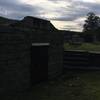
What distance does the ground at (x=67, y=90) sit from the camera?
→ 9.62 m

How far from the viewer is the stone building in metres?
9.45

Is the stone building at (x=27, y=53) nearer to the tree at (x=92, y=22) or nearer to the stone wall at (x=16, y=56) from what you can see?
the stone wall at (x=16, y=56)

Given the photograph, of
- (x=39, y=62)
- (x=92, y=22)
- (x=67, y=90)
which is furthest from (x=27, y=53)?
(x=92, y=22)

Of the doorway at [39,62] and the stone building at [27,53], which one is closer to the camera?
the stone building at [27,53]

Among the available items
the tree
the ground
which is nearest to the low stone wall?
the ground

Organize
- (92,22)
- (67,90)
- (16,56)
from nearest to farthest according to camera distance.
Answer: (16,56) < (67,90) < (92,22)

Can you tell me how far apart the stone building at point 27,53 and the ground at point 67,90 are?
21.4 inches

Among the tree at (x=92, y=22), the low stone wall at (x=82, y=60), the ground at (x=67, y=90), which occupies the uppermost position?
the tree at (x=92, y=22)

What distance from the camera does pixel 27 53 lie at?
10.9 m

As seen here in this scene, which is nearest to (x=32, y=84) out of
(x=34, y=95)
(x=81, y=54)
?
(x=34, y=95)

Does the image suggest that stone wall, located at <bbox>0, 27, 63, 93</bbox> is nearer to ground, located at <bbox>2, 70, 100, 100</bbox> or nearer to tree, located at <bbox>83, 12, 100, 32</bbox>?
ground, located at <bbox>2, 70, 100, 100</bbox>

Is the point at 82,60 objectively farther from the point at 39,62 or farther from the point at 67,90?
the point at 67,90

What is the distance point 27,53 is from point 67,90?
Result: 2.35 metres

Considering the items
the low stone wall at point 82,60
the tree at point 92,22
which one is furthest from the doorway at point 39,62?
the tree at point 92,22
